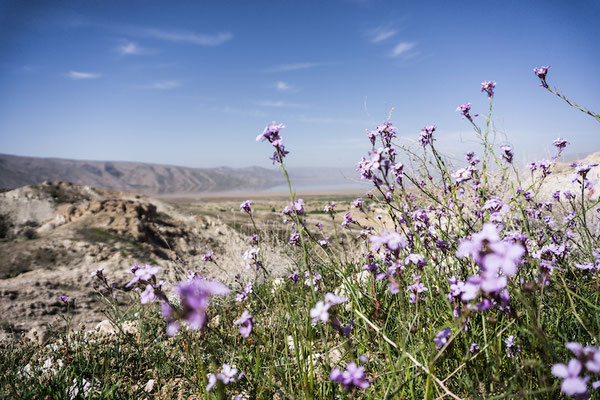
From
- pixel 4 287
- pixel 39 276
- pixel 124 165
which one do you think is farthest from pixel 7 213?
pixel 124 165

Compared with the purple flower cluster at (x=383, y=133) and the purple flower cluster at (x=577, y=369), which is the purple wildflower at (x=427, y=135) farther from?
the purple flower cluster at (x=577, y=369)

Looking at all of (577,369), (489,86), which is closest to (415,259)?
(577,369)

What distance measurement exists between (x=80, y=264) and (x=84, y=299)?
1.93 meters

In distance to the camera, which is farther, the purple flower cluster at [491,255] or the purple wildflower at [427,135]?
the purple wildflower at [427,135]

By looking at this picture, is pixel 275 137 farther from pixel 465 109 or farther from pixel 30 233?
pixel 30 233

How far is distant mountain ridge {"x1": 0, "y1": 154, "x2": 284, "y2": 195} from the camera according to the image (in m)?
115

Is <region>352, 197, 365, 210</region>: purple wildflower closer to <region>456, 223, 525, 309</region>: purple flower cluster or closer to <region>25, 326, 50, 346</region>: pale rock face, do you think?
<region>456, 223, 525, 309</region>: purple flower cluster

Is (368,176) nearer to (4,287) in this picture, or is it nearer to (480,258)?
(480,258)

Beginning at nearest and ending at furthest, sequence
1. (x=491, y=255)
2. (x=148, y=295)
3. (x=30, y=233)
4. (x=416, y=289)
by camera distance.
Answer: (x=491, y=255)
(x=148, y=295)
(x=416, y=289)
(x=30, y=233)

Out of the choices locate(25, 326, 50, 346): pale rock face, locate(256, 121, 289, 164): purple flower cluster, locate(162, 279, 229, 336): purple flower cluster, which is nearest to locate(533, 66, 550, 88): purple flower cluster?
locate(256, 121, 289, 164): purple flower cluster

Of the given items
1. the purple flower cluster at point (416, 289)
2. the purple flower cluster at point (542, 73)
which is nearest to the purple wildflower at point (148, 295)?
the purple flower cluster at point (416, 289)

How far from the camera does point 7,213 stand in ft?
33.3

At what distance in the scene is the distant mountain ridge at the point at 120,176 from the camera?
11469 centimetres

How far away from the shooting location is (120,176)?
5842 inches
